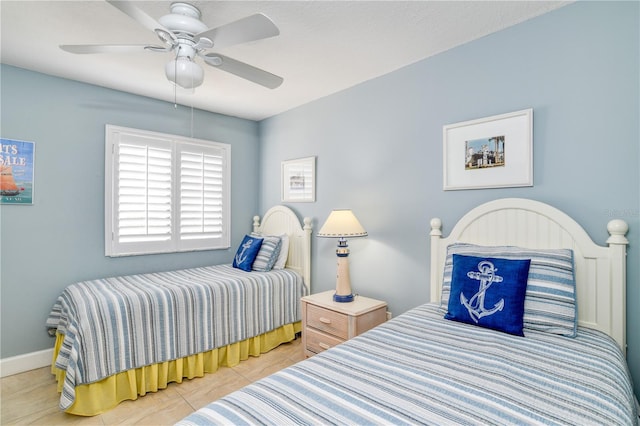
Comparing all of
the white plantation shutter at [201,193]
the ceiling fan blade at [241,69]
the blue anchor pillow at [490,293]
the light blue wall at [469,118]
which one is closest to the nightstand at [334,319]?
the light blue wall at [469,118]

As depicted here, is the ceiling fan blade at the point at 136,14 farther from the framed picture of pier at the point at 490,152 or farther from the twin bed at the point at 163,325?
the framed picture of pier at the point at 490,152

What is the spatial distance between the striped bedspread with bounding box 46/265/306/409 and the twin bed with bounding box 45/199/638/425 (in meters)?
0.28

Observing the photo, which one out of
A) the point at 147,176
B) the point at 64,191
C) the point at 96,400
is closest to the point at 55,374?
the point at 96,400

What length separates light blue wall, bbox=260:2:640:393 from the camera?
170cm

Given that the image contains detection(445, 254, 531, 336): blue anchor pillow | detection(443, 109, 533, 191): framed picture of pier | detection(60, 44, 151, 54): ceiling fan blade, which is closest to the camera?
detection(445, 254, 531, 336): blue anchor pillow

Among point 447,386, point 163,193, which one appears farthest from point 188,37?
point 163,193

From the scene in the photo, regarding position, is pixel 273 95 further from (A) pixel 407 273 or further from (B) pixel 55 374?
(B) pixel 55 374

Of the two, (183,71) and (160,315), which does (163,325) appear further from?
(183,71)

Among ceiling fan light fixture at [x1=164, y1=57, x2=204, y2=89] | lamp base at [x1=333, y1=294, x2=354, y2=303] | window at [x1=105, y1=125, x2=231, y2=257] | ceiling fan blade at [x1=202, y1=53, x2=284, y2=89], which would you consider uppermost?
ceiling fan blade at [x1=202, y1=53, x2=284, y2=89]

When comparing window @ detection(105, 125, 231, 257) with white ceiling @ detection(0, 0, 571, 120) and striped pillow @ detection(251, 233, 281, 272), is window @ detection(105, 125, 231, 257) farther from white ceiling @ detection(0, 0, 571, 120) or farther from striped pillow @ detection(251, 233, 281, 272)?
striped pillow @ detection(251, 233, 281, 272)

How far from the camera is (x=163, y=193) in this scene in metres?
3.32

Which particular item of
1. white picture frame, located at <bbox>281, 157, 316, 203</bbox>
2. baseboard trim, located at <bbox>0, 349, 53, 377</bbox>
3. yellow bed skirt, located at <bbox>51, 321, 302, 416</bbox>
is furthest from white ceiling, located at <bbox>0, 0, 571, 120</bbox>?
baseboard trim, located at <bbox>0, 349, 53, 377</bbox>

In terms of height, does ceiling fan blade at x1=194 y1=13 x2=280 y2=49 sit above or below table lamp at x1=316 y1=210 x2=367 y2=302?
above

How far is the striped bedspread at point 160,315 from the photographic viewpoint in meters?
2.12
